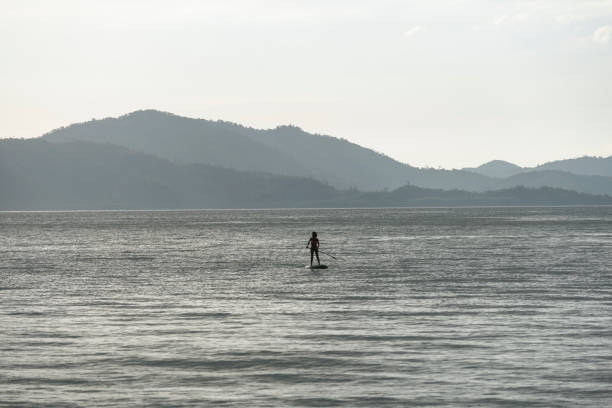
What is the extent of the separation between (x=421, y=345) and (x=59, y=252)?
66.5 meters

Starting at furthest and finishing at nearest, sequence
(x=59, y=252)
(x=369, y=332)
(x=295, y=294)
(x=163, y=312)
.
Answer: (x=59, y=252) → (x=295, y=294) → (x=163, y=312) → (x=369, y=332)

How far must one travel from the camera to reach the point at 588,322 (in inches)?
1231

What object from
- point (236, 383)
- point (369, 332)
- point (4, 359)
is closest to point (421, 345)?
point (369, 332)

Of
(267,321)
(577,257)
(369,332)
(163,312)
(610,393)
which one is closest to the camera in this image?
(610,393)

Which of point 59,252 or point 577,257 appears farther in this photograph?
point 59,252

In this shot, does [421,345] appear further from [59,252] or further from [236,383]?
[59,252]

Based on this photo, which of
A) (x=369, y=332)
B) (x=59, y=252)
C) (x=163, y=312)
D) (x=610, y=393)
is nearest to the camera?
(x=610, y=393)

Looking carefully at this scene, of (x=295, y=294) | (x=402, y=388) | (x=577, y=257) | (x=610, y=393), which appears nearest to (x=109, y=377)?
(x=402, y=388)

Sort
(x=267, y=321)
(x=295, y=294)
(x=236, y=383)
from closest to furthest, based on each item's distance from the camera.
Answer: (x=236, y=383), (x=267, y=321), (x=295, y=294)

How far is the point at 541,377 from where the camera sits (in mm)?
22391

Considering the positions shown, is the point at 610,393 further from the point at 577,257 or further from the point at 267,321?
the point at 577,257

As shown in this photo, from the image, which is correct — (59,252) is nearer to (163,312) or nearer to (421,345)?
(163,312)

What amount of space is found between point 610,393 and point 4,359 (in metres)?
16.8

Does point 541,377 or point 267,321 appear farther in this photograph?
point 267,321
